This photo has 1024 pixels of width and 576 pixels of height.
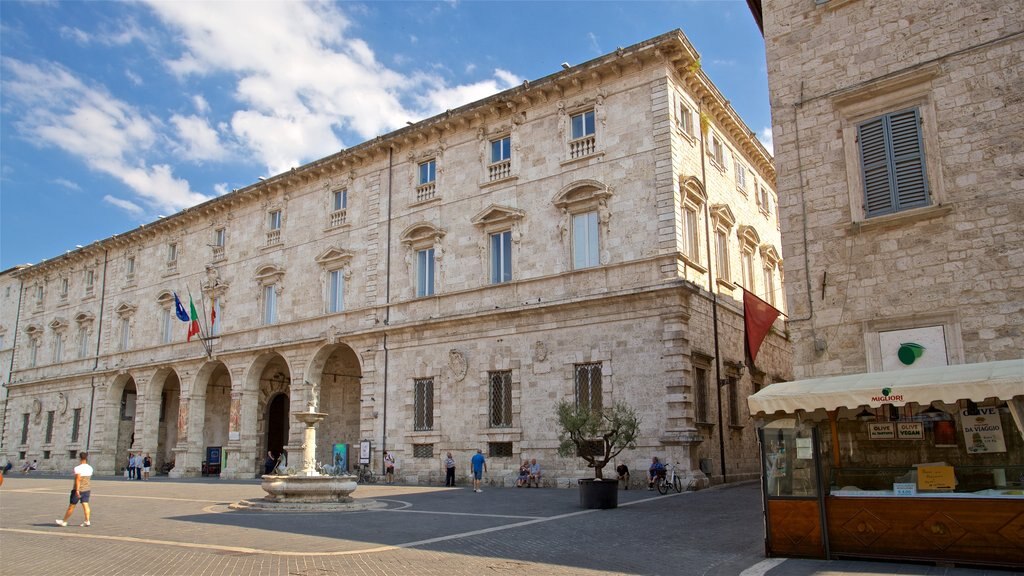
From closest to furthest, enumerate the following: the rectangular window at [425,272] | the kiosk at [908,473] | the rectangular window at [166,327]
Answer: the kiosk at [908,473] < the rectangular window at [425,272] < the rectangular window at [166,327]

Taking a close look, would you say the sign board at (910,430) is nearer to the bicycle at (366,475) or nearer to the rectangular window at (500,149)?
the rectangular window at (500,149)

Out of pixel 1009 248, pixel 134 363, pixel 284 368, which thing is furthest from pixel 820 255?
pixel 134 363

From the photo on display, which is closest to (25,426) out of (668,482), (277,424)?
(277,424)

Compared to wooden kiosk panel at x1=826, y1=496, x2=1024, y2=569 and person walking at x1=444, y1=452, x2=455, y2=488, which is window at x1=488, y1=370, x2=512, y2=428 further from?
wooden kiosk panel at x1=826, y1=496, x2=1024, y2=569

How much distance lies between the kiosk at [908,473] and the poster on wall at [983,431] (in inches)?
0.6

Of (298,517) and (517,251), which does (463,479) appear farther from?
(298,517)

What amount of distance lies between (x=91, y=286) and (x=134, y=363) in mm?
8186

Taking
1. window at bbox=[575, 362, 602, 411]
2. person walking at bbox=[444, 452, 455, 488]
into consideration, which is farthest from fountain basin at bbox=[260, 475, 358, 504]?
window at bbox=[575, 362, 602, 411]

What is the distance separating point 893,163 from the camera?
1262 cm

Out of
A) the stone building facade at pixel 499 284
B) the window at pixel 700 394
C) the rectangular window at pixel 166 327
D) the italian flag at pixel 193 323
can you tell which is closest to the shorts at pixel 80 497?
the stone building facade at pixel 499 284

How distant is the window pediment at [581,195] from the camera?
22766 mm

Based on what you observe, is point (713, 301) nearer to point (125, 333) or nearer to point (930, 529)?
point (930, 529)

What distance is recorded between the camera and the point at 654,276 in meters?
21.3

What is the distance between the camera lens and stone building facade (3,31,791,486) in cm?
2178
